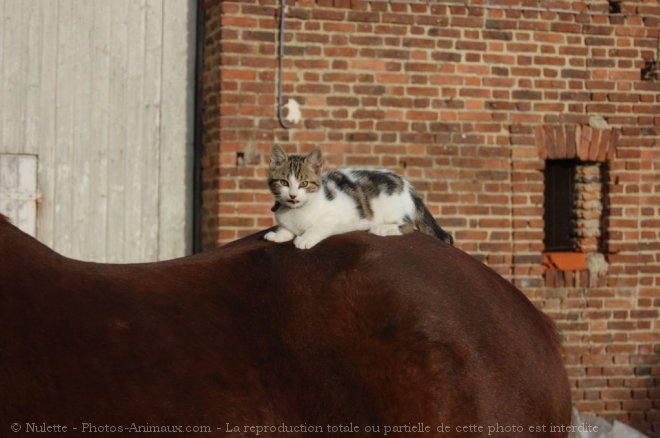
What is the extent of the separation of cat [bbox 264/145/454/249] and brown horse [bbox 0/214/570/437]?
579 millimetres

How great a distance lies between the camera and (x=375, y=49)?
815 centimetres

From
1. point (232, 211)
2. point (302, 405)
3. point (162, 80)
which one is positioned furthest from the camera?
point (162, 80)

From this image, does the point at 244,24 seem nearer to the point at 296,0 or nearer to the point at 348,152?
the point at 296,0

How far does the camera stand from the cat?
402 cm

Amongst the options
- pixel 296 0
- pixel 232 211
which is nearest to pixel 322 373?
pixel 232 211

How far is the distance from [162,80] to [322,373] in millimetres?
5661

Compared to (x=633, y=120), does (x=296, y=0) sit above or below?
above

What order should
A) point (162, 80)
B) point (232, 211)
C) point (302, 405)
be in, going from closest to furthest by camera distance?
point (302, 405), point (232, 211), point (162, 80)

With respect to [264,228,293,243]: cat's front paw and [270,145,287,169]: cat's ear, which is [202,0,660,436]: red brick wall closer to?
[270,145,287,169]: cat's ear

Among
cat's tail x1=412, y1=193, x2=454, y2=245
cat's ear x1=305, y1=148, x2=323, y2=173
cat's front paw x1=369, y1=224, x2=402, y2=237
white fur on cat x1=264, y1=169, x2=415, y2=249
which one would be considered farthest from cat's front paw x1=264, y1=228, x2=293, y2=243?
cat's tail x1=412, y1=193, x2=454, y2=245

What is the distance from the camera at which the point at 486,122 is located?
8.34 m

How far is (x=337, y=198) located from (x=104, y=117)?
4.58 metres

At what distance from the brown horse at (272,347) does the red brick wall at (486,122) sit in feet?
14.9

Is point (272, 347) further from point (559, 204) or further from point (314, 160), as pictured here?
point (559, 204)
